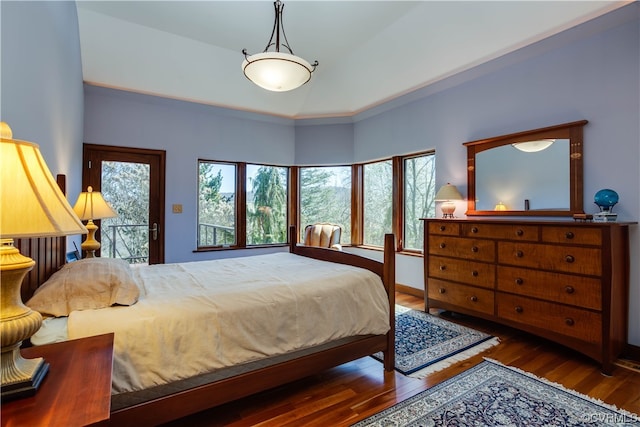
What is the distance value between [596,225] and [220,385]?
2.76 m

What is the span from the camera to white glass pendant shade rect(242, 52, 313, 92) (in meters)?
2.34

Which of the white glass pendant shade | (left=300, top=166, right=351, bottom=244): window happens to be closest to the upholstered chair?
(left=300, top=166, right=351, bottom=244): window

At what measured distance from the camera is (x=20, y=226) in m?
0.78

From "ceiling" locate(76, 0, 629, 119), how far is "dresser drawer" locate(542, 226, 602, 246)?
1726mm

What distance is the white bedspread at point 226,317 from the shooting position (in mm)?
1448

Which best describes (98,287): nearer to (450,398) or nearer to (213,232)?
(450,398)

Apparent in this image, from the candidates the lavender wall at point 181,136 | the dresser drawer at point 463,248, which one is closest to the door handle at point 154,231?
the lavender wall at point 181,136

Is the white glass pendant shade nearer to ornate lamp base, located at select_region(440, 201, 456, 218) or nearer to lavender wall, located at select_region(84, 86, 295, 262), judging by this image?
ornate lamp base, located at select_region(440, 201, 456, 218)

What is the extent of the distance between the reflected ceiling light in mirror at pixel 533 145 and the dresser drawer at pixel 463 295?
1.47 meters

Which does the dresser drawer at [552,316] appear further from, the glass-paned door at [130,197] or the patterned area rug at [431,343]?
the glass-paned door at [130,197]

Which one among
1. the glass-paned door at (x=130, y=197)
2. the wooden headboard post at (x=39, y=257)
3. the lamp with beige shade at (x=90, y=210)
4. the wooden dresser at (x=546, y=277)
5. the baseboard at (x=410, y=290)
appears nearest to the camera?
the wooden headboard post at (x=39, y=257)

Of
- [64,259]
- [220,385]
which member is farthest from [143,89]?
[220,385]

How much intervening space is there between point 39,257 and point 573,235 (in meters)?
3.56

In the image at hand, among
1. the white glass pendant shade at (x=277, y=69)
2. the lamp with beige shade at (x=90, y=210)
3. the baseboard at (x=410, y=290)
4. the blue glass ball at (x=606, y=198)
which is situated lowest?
the baseboard at (x=410, y=290)
